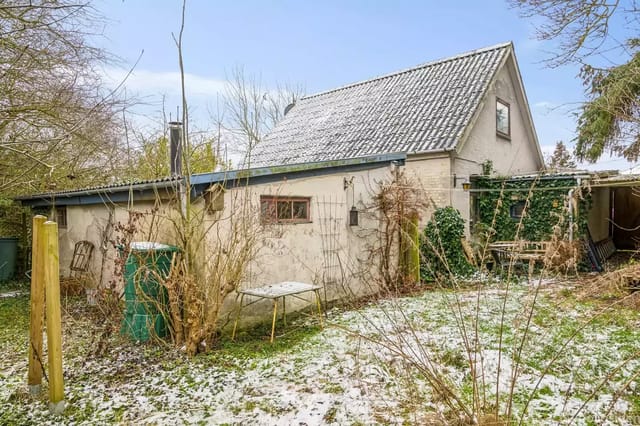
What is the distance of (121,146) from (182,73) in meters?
5.91

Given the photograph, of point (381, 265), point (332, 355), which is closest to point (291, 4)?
point (381, 265)

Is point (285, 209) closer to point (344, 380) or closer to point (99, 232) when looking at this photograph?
point (344, 380)

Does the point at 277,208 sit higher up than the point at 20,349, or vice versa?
the point at 277,208

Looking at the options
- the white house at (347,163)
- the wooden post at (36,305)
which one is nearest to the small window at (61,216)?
the white house at (347,163)

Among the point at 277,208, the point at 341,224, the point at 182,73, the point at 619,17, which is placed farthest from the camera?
the point at 341,224

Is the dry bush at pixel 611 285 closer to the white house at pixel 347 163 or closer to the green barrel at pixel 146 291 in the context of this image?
the white house at pixel 347 163

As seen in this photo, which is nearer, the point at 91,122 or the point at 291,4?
the point at 91,122

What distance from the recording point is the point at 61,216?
9109 millimetres

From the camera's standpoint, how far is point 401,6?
9.71 meters

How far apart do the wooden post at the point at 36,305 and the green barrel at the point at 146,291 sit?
1.20 metres

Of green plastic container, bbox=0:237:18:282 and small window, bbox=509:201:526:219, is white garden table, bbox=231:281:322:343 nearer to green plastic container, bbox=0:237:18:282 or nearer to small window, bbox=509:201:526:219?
small window, bbox=509:201:526:219

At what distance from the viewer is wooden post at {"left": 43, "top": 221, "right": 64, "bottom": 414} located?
348 cm

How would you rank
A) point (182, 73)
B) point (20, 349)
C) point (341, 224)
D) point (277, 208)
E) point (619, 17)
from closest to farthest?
1. point (182, 73)
2. point (20, 349)
3. point (619, 17)
4. point (277, 208)
5. point (341, 224)

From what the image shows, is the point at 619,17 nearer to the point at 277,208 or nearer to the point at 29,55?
the point at 277,208
